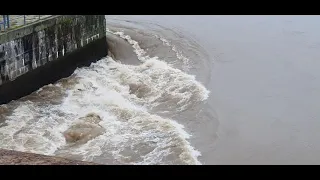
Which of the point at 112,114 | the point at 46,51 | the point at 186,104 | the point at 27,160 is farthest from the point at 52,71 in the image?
the point at 27,160

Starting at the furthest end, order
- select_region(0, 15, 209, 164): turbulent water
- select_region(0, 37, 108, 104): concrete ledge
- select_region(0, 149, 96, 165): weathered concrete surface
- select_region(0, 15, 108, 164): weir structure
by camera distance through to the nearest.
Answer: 1. select_region(0, 37, 108, 104): concrete ledge
2. select_region(0, 15, 108, 164): weir structure
3. select_region(0, 15, 209, 164): turbulent water
4. select_region(0, 149, 96, 165): weathered concrete surface

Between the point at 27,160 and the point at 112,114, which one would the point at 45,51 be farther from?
the point at 27,160

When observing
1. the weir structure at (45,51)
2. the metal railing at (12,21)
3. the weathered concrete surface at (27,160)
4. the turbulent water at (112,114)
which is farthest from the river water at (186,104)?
the weathered concrete surface at (27,160)

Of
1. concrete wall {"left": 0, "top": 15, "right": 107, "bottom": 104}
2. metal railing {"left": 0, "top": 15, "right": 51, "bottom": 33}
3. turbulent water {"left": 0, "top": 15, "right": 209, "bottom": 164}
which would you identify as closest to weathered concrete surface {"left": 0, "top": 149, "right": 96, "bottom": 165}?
turbulent water {"left": 0, "top": 15, "right": 209, "bottom": 164}

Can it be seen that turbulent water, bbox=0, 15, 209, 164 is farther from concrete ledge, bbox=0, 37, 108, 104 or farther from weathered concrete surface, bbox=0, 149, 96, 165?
weathered concrete surface, bbox=0, 149, 96, 165

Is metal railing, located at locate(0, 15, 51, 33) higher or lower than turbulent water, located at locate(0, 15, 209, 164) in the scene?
higher

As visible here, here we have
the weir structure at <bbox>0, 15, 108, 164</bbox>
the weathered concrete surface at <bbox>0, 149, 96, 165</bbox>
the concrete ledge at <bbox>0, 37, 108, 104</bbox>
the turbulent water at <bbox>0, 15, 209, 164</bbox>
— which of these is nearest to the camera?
the weathered concrete surface at <bbox>0, 149, 96, 165</bbox>

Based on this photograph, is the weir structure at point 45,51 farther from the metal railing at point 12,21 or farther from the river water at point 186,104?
the river water at point 186,104
